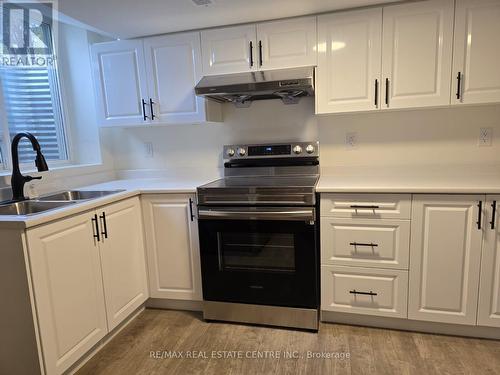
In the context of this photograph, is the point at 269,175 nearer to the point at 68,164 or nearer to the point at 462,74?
the point at 462,74

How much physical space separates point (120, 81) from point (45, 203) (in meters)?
1.07

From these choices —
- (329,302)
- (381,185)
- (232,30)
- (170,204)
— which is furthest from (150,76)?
(329,302)

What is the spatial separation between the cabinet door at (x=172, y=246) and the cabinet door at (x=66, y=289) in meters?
0.47

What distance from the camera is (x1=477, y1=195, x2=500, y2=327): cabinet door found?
1.78 metres

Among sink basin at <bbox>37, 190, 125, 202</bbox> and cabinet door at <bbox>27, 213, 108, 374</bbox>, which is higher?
sink basin at <bbox>37, 190, 125, 202</bbox>

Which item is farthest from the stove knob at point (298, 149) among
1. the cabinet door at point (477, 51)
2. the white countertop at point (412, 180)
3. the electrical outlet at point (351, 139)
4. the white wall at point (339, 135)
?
the cabinet door at point (477, 51)

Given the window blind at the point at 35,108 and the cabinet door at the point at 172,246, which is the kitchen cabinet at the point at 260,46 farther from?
the window blind at the point at 35,108

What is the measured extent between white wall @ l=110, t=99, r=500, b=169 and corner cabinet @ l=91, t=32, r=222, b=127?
0.29 meters

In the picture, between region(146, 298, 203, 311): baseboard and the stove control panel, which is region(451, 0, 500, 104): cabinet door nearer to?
the stove control panel

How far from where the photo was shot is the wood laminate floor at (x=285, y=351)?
176 centimetres

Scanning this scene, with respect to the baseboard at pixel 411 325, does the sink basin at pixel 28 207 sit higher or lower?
higher

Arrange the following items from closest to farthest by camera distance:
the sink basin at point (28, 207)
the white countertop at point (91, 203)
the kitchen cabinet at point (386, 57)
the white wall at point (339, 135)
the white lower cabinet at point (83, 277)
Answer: the white countertop at point (91, 203) → the white lower cabinet at point (83, 277) → the sink basin at point (28, 207) → the kitchen cabinet at point (386, 57) → the white wall at point (339, 135)

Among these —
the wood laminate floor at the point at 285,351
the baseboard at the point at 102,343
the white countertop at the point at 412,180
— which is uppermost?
the white countertop at the point at 412,180

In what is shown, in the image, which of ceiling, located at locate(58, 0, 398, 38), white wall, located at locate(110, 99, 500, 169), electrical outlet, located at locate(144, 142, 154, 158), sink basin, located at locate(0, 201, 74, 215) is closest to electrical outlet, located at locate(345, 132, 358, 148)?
white wall, located at locate(110, 99, 500, 169)
